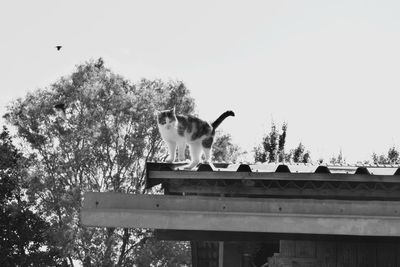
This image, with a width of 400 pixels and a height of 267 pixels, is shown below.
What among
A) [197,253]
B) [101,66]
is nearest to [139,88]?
[101,66]

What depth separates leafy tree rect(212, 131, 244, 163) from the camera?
131 feet

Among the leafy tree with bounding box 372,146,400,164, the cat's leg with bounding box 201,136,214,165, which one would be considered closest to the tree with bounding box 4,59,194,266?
the leafy tree with bounding box 372,146,400,164

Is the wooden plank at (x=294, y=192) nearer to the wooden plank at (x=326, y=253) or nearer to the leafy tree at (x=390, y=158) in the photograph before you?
the wooden plank at (x=326, y=253)

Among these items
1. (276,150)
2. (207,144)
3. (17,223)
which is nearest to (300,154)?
(276,150)

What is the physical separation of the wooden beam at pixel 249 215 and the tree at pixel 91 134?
3020cm

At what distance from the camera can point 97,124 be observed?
3841cm

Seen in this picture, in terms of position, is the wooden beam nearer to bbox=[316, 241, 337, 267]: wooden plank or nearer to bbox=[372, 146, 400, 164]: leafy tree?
bbox=[316, 241, 337, 267]: wooden plank

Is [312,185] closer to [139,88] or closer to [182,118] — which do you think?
[182,118]

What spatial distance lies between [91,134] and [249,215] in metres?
31.2

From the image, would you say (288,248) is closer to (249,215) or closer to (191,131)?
(249,215)

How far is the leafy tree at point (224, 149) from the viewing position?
1569 inches

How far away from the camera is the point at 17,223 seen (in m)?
37.1

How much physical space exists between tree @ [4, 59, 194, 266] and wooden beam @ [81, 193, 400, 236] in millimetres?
30197

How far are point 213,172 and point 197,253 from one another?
7.25 m
